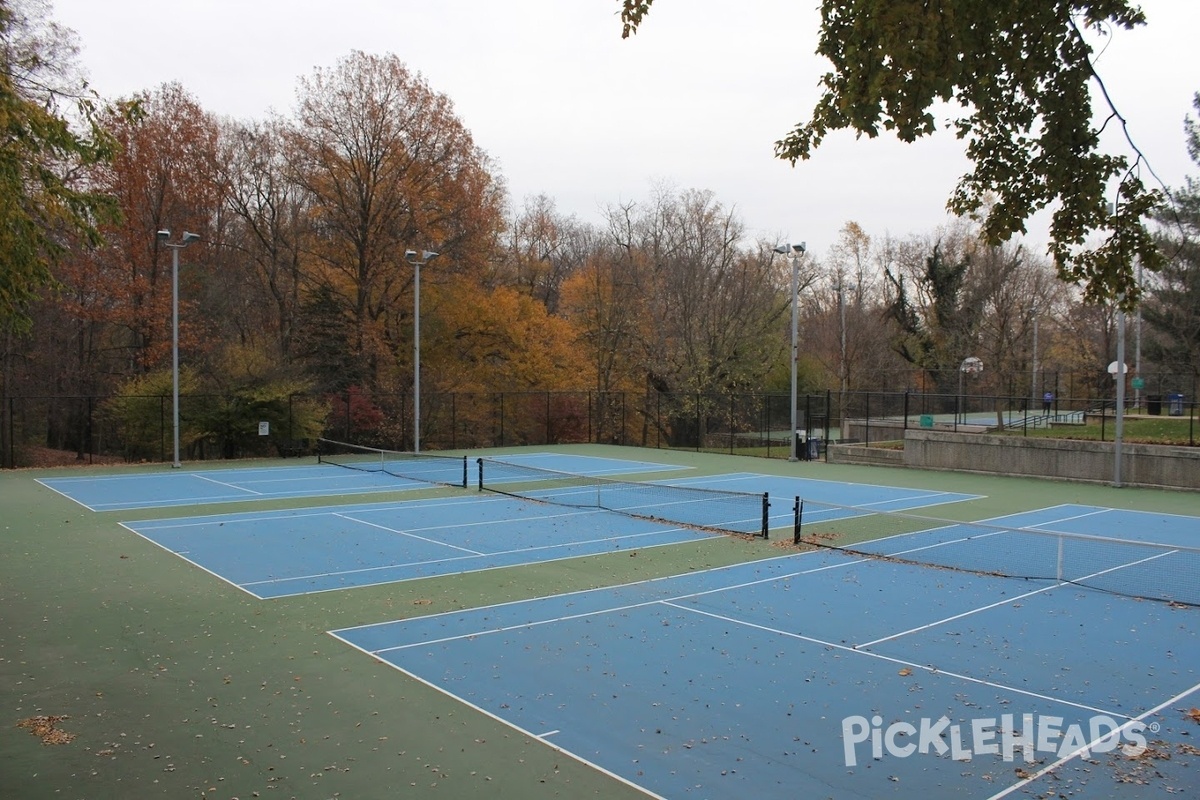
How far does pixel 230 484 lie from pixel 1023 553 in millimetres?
20722

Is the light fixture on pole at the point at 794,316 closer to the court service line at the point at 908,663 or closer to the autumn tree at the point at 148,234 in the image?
the court service line at the point at 908,663

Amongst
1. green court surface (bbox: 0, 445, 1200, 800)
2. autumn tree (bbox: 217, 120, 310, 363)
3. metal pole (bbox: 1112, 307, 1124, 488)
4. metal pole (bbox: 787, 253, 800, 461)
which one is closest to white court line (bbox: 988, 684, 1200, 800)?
green court surface (bbox: 0, 445, 1200, 800)

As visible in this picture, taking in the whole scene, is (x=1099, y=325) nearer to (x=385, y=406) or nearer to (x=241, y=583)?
(x=385, y=406)

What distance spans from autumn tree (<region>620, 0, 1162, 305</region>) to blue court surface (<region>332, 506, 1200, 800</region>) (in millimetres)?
3788

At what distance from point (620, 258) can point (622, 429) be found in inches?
479

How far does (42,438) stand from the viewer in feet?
129

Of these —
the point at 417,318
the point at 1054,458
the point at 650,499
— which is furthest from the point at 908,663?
the point at 417,318

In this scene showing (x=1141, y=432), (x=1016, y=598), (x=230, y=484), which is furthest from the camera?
(x=1141, y=432)

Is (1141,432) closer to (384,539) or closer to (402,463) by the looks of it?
(402,463)

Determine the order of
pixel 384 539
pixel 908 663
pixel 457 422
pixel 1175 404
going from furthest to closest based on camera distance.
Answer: pixel 457 422, pixel 1175 404, pixel 384 539, pixel 908 663

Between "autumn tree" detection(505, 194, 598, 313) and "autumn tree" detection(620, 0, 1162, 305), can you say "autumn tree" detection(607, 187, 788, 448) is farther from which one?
"autumn tree" detection(620, 0, 1162, 305)

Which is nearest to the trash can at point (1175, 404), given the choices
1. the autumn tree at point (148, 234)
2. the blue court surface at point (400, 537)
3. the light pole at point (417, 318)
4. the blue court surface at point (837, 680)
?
the blue court surface at point (400, 537)

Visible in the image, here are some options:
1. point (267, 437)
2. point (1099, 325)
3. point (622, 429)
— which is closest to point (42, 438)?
point (267, 437)

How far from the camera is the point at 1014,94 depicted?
7.70m
